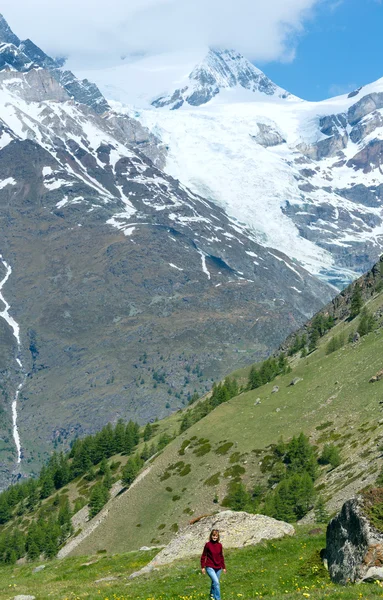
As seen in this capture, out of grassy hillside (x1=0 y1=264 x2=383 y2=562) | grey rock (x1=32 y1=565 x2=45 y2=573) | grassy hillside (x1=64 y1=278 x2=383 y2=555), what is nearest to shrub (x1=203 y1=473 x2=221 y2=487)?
grassy hillside (x1=64 y1=278 x2=383 y2=555)

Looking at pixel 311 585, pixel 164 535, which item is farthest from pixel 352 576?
pixel 164 535

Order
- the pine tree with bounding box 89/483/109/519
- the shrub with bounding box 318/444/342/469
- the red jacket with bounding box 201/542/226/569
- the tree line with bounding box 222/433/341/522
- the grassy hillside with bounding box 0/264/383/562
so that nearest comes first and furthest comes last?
the red jacket with bounding box 201/542/226/569
the tree line with bounding box 222/433/341/522
the shrub with bounding box 318/444/342/469
the grassy hillside with bounding box 0/264/383/562
the pine tree with bounding box 89/483/109/519

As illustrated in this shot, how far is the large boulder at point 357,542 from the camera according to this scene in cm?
3244

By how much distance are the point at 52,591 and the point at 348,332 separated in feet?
525

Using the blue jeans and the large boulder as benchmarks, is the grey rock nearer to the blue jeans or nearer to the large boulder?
the large boulder

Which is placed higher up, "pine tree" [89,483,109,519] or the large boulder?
the large boulder

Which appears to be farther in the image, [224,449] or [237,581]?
[224,449]

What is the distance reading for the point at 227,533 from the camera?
51844 millimetres

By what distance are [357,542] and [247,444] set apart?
95.3 metres

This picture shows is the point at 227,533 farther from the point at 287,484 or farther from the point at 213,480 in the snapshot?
the point at 213,480

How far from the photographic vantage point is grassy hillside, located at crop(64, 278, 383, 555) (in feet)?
364

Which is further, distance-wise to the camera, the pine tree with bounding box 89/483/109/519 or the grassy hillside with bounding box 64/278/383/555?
the pine tree with bounding box 89/483/109/519

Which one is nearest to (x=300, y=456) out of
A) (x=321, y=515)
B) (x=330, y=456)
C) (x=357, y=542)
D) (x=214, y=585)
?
(x=330, y=456)

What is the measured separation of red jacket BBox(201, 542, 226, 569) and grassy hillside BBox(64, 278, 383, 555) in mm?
61523
